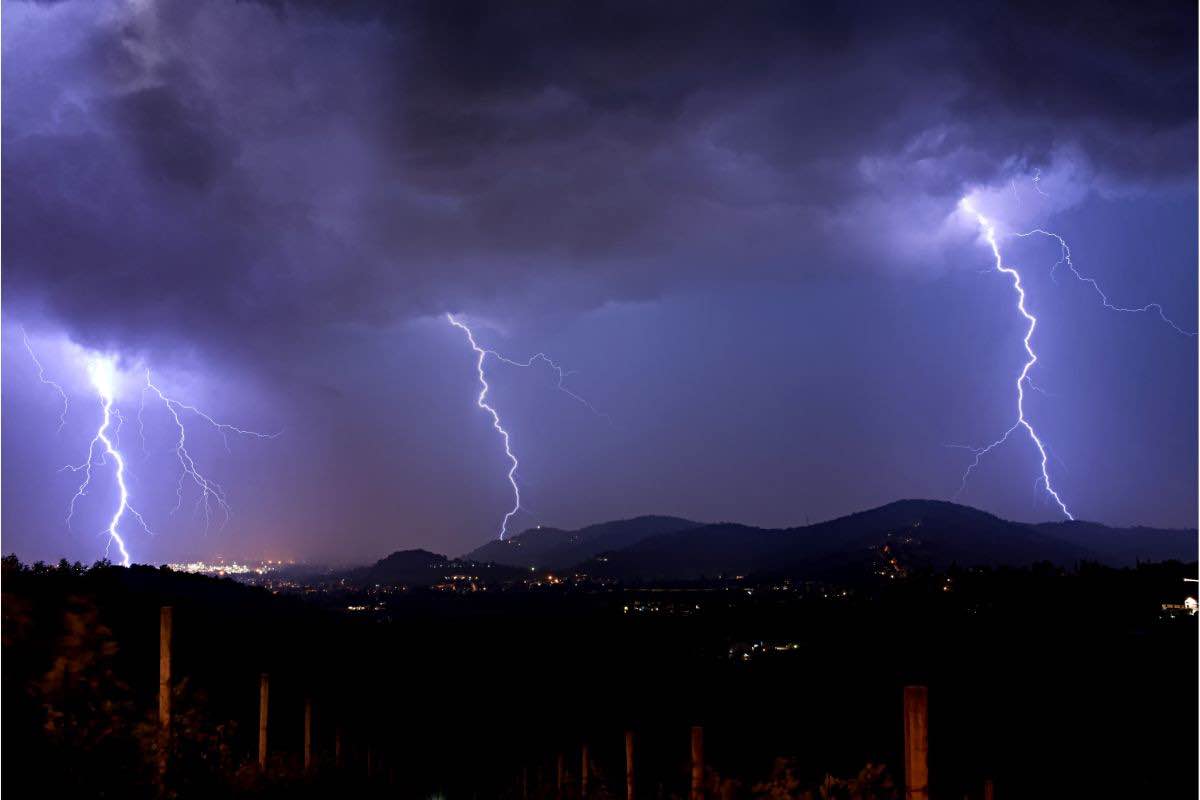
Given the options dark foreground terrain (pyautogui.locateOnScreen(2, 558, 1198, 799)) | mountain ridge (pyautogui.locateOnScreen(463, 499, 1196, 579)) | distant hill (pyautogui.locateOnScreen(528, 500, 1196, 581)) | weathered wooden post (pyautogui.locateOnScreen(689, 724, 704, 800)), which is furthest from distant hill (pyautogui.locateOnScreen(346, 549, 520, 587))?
weathered wooden post (pyautogui.locateOnScreen(689, 724, 704, 800))

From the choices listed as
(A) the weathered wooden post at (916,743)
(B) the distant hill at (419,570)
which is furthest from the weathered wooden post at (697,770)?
(B) the distant hill at (419,570)

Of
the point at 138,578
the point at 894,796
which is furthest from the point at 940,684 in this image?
the point at 138,578

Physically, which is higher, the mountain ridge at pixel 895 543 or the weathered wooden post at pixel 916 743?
the weathered wooden post at pixel 916 743

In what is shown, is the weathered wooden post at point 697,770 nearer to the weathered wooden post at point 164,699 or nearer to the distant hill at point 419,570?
the weathered wooden post at point 164,699

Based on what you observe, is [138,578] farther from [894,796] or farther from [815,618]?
[894,796]

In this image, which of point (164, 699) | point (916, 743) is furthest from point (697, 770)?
point (164, 699)

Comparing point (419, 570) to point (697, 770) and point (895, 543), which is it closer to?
point (895, 543)

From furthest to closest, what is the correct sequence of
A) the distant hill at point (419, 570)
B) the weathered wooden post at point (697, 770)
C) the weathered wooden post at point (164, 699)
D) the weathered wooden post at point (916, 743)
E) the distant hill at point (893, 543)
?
1. the distant hill at point (893, 543)
2. the distant hill at point (419, 570)
3. the weathered wooden post at point (697, 770)
4. the weathered wooden post at point (916, 743)
5. the weathered wooden post at point (164, 699)
